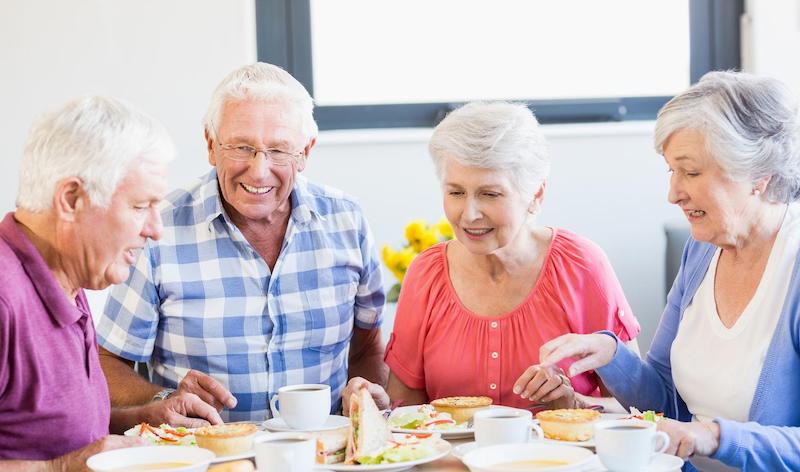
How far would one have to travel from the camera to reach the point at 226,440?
1.62 metres

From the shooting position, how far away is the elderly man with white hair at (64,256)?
60.2 inches

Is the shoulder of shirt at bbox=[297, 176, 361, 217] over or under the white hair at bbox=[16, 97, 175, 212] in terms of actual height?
under

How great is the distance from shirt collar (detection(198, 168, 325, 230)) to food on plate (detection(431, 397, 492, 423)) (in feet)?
2.10

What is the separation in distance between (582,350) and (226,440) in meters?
0.72

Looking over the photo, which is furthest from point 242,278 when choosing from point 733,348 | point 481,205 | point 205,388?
point 733,348

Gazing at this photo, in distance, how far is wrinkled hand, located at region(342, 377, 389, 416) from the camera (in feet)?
6.45

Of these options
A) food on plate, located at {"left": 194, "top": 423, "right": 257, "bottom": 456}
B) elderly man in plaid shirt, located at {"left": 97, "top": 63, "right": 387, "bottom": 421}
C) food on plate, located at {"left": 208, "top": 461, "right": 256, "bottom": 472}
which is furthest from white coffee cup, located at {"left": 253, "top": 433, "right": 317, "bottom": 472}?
elderly man in plaid shirt, located at {"left": 97, "top": 63, "right": 387, "bottom": 421}

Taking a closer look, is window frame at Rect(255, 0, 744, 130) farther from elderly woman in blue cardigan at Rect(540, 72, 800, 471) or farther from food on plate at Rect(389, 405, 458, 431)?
food on plate at Rect(389, 405, 458, 431)

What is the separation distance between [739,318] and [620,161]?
74.6 inches

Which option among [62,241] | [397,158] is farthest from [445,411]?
[397,158]

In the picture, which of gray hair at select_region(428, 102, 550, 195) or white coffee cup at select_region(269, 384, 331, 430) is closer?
white coffee cup at select_region(269, 384, 331, 430)

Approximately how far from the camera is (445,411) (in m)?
1.84

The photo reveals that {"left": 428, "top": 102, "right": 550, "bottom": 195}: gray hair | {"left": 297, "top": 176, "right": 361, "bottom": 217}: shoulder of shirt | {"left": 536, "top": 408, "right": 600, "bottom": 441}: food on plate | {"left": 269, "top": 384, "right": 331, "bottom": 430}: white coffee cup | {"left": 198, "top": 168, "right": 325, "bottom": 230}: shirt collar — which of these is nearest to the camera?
{"left": 536, "top": 408, "right": 600, "bottom": 441}: food on plate

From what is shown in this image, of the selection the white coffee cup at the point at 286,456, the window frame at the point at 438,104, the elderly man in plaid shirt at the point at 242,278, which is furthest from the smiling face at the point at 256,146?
the window frame at the point at 438,104
